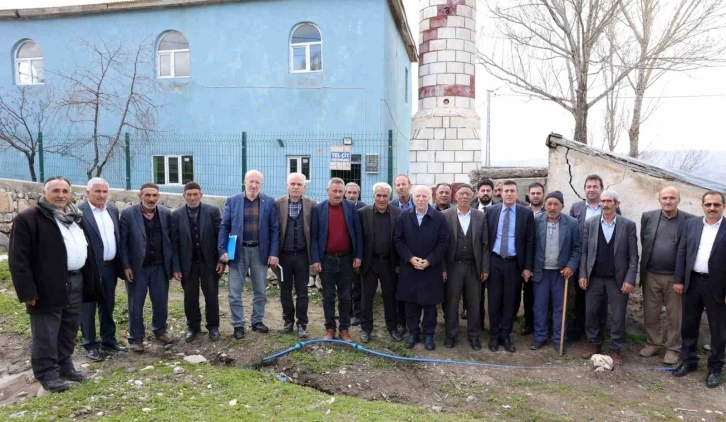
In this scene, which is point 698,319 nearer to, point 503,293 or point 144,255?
point 503,293

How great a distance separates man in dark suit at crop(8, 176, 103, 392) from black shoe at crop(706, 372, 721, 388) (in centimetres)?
601

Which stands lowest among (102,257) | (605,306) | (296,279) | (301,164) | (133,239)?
(605,306)

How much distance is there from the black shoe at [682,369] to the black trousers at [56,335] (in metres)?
5.94

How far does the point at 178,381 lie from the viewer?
15.4 ft

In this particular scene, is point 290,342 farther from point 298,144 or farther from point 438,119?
point 298,144

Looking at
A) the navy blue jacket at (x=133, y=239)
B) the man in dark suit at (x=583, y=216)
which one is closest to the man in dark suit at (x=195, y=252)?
the navy blue jacket at (x=133, y=239)

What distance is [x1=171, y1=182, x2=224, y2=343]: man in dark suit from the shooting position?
5.55m

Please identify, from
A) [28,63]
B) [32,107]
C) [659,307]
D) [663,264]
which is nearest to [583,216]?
[663,264]

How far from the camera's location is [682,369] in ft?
17.1

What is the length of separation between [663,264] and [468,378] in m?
2.45

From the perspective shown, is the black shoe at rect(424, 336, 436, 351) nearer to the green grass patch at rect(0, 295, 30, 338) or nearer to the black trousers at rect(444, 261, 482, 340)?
the black trousers at rect(444, 261, 482, 340)

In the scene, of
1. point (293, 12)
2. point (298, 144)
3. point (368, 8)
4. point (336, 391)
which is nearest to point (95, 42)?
point (293, 12)

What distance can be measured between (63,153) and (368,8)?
8.73 meters

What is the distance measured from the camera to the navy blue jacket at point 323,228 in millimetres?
5598
